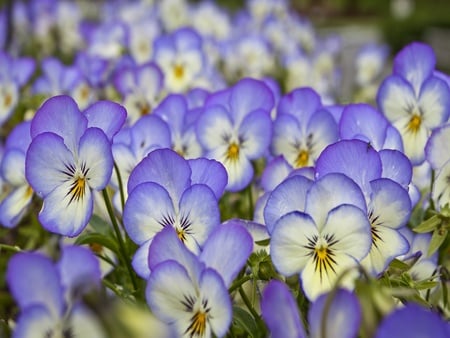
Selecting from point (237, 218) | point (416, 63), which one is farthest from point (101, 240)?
point (416, 63)

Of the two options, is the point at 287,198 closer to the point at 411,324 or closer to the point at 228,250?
the point at 228,250

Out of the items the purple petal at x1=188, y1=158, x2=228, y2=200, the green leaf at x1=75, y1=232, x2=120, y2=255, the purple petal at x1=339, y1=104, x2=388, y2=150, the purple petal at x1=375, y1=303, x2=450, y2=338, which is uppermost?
the purple petal at x1=339, y1=104, x2=388, y2=150

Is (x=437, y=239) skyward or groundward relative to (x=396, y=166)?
groundward

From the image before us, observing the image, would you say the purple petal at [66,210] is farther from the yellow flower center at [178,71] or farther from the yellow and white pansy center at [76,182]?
the yellow flower center at [178,71]

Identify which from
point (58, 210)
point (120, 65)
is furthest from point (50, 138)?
point (120, 65)

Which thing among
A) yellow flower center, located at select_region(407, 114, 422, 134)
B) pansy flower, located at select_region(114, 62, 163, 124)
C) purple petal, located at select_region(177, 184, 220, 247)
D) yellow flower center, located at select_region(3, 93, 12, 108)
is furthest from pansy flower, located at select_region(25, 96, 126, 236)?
yellow flower center, located at select_region(3, 93, 12, 108)

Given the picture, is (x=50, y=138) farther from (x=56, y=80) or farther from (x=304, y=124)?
(x=56, y=80)

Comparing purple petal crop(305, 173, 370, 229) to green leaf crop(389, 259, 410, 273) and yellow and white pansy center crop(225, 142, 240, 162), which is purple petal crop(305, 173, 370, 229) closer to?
green leaf crop(389, 259, 410, 273)
